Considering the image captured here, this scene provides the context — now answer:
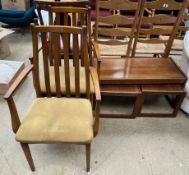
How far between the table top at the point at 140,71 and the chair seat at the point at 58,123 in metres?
0.47

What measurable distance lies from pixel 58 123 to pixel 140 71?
0.95m

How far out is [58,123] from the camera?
1.19m

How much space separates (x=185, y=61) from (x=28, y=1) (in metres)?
2.86

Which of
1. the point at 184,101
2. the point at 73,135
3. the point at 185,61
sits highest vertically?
the point at 185,61

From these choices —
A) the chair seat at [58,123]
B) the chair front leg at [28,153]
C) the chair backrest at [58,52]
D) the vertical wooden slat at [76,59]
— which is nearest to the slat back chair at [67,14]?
the chair backrest at [58,52]

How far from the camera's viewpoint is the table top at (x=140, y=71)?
5.54ft

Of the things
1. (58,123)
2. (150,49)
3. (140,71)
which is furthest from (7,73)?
(150,49)

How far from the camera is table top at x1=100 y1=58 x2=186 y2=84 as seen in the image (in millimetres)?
1688

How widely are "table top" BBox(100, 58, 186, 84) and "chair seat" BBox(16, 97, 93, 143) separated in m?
0.47

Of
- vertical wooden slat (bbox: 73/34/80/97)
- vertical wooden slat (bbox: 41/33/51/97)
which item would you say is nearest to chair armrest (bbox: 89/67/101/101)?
vertical wooden slat (bbox: 73/34/80/97)

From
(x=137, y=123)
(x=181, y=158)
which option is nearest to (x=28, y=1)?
(x=137, y=123)

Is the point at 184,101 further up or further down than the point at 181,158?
further up

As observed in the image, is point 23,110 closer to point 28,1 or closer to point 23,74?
point 23,74

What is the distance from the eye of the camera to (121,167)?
144 centimetres
